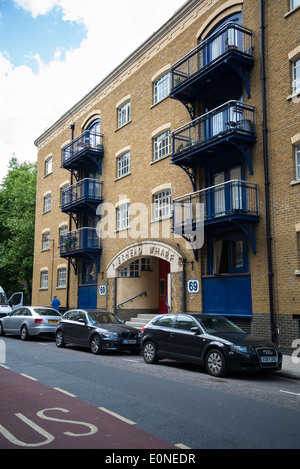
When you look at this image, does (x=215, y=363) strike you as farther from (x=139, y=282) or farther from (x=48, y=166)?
(x=48, y=166)

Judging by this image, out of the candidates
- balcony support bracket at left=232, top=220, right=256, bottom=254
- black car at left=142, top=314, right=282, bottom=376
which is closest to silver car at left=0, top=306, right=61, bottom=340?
black car at left=142, top=314, right=282, bottom=376

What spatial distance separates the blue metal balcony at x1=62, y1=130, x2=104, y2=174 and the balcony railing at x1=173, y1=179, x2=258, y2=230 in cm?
821

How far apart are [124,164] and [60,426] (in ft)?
60.4

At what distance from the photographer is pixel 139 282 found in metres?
22.6

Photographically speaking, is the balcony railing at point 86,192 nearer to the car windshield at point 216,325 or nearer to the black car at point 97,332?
the black car at point 97,332

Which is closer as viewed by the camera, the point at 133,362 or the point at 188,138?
the point at 133,362

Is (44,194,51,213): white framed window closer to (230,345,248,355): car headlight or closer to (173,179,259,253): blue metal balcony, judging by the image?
(173,179,259,253): blue metal balcony

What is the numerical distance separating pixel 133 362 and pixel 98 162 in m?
14.9

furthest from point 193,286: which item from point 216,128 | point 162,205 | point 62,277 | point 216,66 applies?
point 62,277

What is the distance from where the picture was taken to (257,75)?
606 inches

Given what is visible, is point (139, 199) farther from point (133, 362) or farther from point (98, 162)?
point (133, 362)

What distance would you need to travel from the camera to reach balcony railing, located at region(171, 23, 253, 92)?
15219mm
